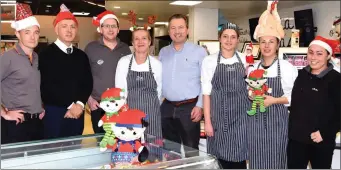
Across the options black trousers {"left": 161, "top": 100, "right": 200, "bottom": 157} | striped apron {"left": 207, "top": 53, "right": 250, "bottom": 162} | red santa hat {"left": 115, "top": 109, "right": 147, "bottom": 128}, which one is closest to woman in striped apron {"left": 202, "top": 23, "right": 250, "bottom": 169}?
striped apron {"left": 207, "top": 53, "right": 250, "bottom": 162}

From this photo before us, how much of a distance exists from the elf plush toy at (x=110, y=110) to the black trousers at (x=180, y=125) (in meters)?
0.94

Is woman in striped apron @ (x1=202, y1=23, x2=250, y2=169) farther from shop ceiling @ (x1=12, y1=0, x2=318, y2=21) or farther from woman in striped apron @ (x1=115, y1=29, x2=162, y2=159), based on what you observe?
shop ceiling @ (x1=12, y1=0, x2=318, y2=21)

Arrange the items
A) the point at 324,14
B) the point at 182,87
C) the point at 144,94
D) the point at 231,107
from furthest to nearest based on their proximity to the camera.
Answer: the point at 324,14
the point at 182,87
the point at 144,94
the point at 231,107

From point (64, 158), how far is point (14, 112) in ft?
2.96

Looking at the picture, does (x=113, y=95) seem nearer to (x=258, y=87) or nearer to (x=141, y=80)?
(x=141, y=80)

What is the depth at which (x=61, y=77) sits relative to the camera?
2.40m

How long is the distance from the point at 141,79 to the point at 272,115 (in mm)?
955

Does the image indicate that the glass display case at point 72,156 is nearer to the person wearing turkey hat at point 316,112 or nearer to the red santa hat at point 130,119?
the red santa hat at point 130,119

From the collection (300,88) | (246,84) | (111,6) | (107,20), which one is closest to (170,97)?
(246,84)

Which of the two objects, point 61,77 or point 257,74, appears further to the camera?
point 61,77

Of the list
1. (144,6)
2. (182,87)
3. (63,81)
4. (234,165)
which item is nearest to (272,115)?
(234,165)

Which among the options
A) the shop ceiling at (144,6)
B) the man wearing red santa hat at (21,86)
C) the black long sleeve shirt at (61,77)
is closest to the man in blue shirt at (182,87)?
the black long sleeve shirt at (61,77)

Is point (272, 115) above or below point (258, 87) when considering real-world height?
below

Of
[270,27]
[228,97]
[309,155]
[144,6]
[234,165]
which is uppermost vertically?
[144,6]
